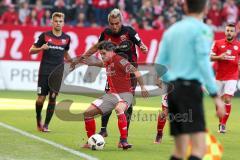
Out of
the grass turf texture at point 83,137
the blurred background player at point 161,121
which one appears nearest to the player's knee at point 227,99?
the grass turf texture at point 83,137

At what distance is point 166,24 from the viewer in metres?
29.3

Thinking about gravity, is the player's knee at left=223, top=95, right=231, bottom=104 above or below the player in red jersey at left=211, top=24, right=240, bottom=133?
below

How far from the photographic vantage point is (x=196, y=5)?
7.59m

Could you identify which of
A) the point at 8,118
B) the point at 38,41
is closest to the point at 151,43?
the point at 8,118

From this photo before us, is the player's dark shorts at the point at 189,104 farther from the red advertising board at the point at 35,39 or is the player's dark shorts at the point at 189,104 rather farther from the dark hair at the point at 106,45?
the red advertising board at the point at 35,39

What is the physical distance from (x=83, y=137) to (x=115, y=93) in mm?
1910

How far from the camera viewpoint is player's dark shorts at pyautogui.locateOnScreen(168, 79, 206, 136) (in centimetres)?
762

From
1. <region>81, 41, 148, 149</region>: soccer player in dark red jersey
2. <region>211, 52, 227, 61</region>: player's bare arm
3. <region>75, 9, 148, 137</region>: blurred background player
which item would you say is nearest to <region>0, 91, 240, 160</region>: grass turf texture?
<region>81, 41, 148, 149</region>: soccer player in dark red jersey

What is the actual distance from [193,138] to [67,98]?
16613 millimetres

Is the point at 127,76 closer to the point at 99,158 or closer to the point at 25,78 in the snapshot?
the point at 99,158

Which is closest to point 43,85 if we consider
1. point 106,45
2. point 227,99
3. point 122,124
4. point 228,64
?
point 106,45

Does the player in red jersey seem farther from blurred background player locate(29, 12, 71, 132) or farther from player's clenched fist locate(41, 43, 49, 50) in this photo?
player's clenched fist locate(41, 43, 49, 50)

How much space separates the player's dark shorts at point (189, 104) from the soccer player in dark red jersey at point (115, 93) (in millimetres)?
4318

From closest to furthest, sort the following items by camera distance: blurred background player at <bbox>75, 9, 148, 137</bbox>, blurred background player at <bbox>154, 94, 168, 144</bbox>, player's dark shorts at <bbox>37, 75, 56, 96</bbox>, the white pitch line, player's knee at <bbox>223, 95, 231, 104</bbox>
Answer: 1. the white pitch line
2. blurred background player at <bbox>75, 9, 148, 137</bbox>
3. blurred background player at <bbox>154, 94, 168, 144</bbox>
4. player's dark shorts at <bbox>37, 75, 56, 96</bbox>
5. player's knee at <bbox>223, 95, 231, 104</bbox>
